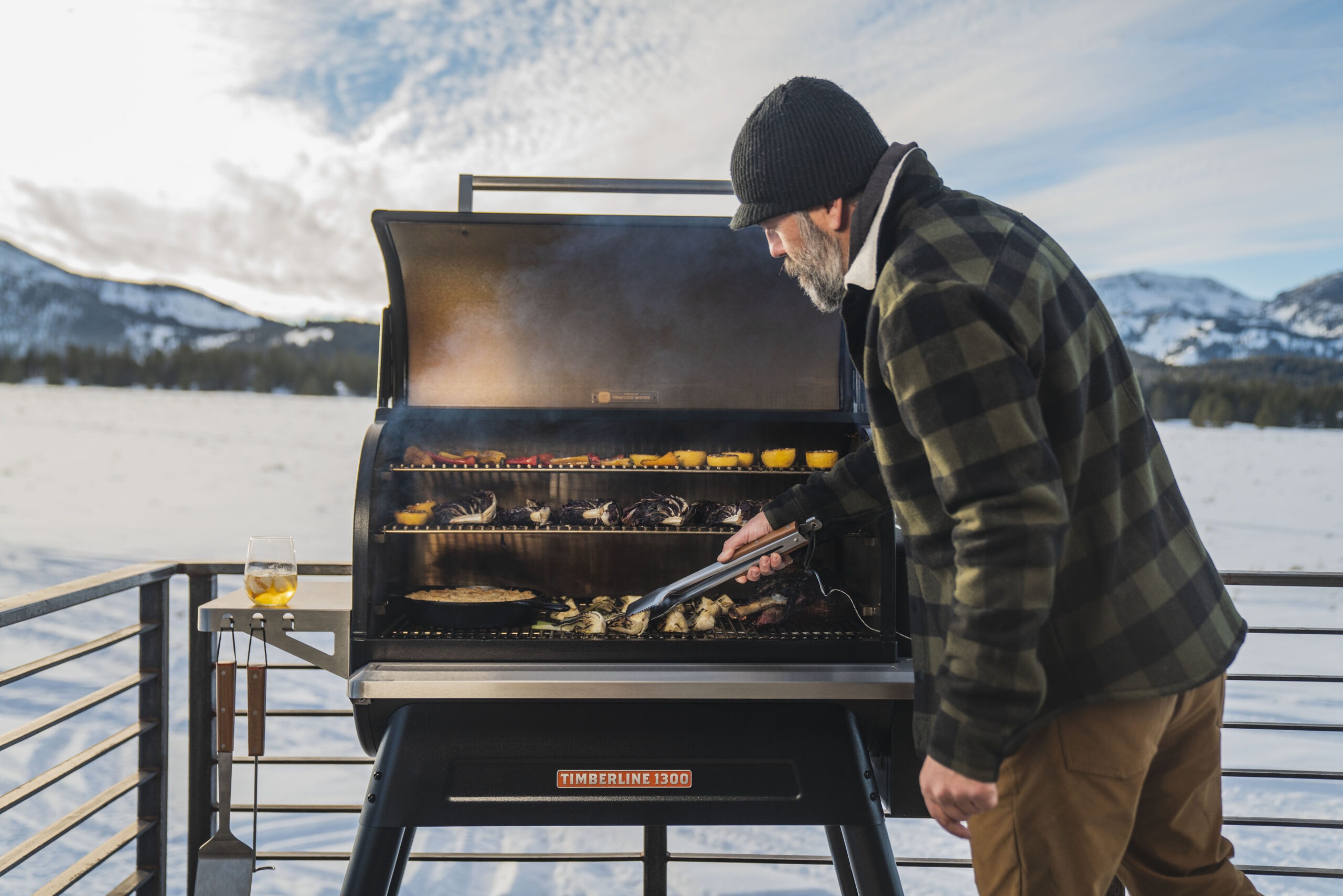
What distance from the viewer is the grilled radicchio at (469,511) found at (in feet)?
7.21

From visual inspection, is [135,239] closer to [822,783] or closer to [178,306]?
[178,306]

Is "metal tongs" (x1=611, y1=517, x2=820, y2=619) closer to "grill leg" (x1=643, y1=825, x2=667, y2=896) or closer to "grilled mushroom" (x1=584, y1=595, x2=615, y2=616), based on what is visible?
"grilled mushroom" (x1=584, y1=595, x2=615, y2=616)

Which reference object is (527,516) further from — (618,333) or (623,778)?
(623,778)

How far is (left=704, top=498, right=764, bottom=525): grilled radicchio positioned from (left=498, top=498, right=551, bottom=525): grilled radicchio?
463 mm

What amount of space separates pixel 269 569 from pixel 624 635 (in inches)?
36.9

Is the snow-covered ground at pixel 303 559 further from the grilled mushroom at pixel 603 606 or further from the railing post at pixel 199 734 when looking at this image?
the grilled mushroom at pixel 603 606

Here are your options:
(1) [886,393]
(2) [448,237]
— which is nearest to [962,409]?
(1) [886,393]

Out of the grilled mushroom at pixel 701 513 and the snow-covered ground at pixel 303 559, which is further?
the snow-covered ground at pixel 303 559

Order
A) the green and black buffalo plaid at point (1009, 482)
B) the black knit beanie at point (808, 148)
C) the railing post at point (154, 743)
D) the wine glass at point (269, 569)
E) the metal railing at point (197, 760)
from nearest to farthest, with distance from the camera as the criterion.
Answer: the green and black buffalo plaid at point (1009, 482)
the black knit beanie at point (808, 148)
the wine glass at point (269, 569)
the metal railing at point (197, 760)
the railing post at point (154, 743)

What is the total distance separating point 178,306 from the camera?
380cm

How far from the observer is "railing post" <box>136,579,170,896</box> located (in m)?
2.47

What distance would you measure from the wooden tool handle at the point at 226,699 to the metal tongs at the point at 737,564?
3.35 feet

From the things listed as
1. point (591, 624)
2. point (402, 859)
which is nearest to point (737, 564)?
point (591, 624)

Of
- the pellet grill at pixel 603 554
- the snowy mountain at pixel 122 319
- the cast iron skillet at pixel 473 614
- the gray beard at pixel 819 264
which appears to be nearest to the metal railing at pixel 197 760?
the cast iron skillet at pixel 473 614
